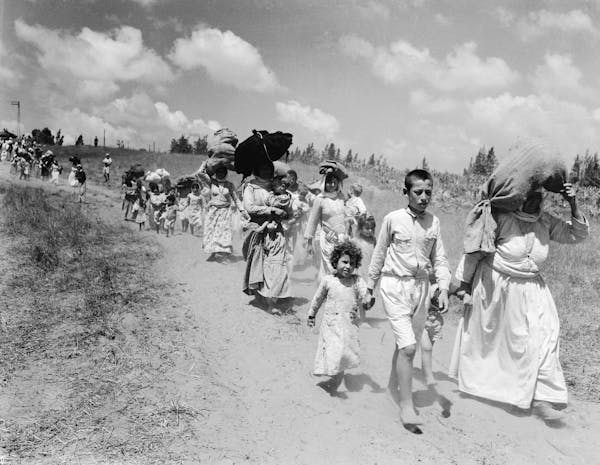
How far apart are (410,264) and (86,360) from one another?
3.29 meters

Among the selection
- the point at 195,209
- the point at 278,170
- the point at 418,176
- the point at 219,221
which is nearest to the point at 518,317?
the point at 418,176

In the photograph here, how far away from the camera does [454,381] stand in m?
4.90

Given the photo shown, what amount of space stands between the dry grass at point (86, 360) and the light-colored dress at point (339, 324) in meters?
1.21

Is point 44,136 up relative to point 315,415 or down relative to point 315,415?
up

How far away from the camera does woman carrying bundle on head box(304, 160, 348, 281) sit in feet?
21.6

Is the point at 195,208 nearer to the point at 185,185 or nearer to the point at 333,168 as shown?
the point at 185,185

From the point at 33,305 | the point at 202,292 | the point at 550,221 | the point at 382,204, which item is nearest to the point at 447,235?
the point at 382,204

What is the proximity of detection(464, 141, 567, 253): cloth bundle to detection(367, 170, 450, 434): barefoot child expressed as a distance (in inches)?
16.1

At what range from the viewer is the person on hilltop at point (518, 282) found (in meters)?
3.98

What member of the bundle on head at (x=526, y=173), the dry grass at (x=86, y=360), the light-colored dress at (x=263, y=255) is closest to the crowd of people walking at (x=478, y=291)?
the bundle on head at (x=526, y=173)

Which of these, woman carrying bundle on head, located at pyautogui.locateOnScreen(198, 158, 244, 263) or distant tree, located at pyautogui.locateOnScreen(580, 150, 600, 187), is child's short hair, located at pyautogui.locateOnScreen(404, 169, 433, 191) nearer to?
woman carrying bundle on head, located at pyautogui.locateOnScreen(198, 158, 244, 263)

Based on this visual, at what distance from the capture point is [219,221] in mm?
9398

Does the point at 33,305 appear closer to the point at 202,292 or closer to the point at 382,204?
the point at 202,292

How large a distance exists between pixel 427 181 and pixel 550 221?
133 centimetres
